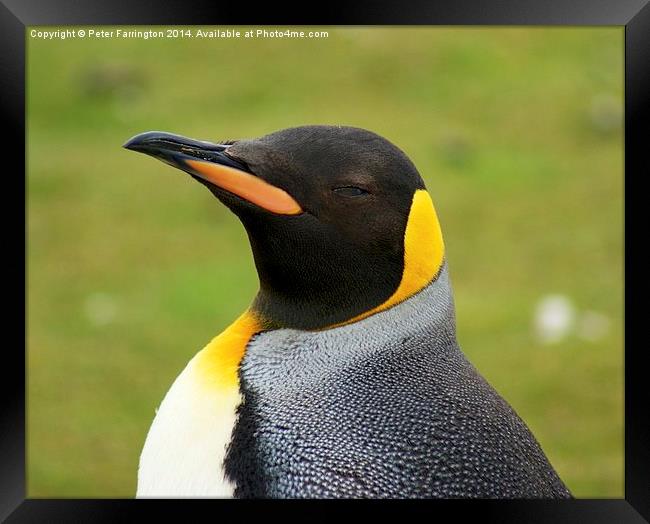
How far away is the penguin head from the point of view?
4.05ft

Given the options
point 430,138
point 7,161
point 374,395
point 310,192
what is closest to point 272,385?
point 374,395

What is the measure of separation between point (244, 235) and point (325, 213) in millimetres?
3255

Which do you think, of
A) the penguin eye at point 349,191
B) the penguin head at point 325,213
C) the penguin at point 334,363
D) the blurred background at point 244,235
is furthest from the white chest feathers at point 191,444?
the blurred background at point 244,235

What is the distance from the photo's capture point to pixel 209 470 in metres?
1.21

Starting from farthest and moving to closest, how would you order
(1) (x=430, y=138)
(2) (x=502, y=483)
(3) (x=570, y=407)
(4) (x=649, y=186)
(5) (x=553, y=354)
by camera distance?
(1) (x=430, y=138) < (5) (x=553, y=354) < (3) (x=570, y=407) < (4) (x=649, y=186) < (2) (x=502, y=483)

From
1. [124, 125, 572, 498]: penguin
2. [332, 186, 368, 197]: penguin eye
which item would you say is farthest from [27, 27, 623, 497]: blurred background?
[332, 186, 368, 197]: penguin eye

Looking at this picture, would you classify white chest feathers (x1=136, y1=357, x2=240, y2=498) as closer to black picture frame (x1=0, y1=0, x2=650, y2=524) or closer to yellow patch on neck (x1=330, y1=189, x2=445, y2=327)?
black picture frame (x1=0, y1=0, x2=650, y2=524)

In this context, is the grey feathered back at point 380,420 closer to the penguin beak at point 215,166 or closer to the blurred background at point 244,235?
the penguin beak at point 215,166

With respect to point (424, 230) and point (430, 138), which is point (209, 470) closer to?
point (424, 230)
